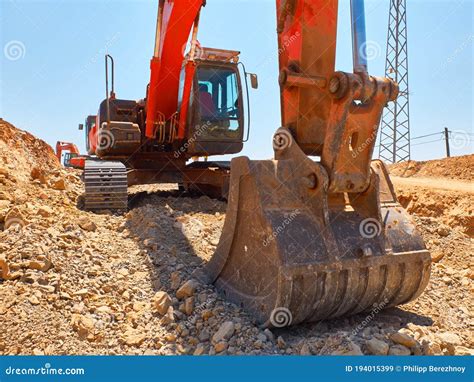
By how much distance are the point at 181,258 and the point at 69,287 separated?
92 centimetres

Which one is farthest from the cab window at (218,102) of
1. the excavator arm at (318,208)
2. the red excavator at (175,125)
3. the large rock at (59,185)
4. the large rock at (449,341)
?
the large rock at (449,341)

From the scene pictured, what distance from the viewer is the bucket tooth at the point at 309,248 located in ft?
8.38

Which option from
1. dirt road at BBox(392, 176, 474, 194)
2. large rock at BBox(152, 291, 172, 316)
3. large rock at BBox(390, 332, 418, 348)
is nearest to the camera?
large rock at BBox(390, 332, 418, 348)

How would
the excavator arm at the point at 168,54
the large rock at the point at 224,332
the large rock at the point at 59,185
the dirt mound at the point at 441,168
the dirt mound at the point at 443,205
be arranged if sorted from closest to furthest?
the large rock at the point at 224,332 → the excavator arm at the point at 168,54 → the large rock at the point at 59,185 → the dirt mound at the point at 443,205 → the dirt mound at the point at 441,168

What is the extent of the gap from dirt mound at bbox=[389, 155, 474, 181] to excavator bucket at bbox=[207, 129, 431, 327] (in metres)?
8.74

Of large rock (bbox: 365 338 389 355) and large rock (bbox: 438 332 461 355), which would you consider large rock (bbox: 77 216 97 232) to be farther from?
large rock (bbox: 438 332 461 355)

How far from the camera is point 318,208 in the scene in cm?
276

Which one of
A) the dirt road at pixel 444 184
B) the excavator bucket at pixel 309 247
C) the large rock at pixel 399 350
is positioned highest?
the dirt road at pixel 444 184

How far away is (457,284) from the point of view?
372 centimetres

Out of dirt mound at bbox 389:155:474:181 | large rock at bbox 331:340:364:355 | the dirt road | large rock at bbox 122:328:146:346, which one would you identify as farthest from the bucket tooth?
dirt mound at bbox 389:155:474:181

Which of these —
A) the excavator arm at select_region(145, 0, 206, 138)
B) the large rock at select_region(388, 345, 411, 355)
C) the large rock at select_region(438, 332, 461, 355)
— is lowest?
the large rock at select_region(438, 332, 461, 355)

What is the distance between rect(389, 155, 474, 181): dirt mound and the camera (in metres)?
10.8

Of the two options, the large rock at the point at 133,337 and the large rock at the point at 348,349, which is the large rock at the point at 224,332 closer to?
the large rock at the point at 133,337

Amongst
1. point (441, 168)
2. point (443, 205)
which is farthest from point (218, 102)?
point (441, 168)
